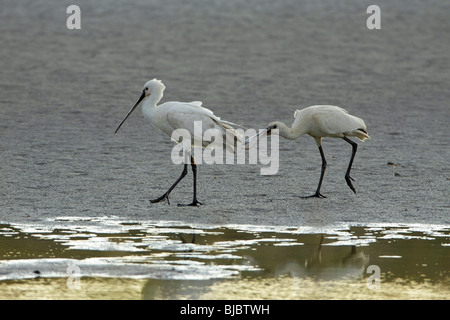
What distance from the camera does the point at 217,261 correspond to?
257 inches

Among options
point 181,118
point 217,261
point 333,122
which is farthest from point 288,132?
point 217,261

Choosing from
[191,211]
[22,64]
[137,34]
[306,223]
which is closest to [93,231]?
[191,211]

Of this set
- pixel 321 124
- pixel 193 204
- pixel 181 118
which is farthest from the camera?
pixel 321 124

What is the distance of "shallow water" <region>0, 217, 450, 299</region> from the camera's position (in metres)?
5.84

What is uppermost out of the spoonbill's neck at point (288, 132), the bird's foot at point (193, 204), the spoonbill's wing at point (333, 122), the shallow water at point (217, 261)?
the spoonbill's wing at point (333, 122)

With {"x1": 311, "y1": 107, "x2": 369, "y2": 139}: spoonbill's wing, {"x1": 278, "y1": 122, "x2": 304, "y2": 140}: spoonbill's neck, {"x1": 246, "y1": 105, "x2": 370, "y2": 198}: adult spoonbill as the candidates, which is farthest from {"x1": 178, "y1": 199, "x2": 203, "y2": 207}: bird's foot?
{"x1": 311, "y1": 107, "x2": 369, "y2": 139}: spoonbill's wing

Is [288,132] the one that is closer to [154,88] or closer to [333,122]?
[333,122]

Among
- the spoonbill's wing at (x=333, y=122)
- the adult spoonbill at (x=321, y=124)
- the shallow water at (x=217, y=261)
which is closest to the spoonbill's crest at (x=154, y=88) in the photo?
the adult spoonbill at (x=321, y=124)

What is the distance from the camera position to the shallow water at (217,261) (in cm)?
584

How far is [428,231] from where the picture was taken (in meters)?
7.47

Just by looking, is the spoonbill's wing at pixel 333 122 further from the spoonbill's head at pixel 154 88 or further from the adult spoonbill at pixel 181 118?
the spoonbill's head at pixel 154 88

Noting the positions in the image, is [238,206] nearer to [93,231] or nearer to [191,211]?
[191,211]

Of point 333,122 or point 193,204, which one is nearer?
point 193,204

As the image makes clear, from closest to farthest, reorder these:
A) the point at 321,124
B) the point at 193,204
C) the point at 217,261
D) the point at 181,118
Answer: the point at 217,261 < the point at 193,204 < the point at 181,118 < the point at 321,124
